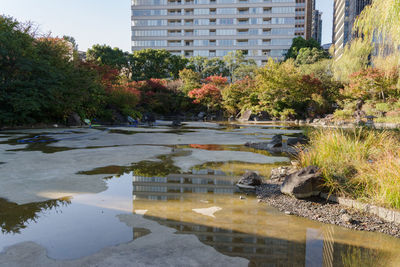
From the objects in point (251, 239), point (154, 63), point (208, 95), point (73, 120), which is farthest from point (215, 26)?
point (251, 239)

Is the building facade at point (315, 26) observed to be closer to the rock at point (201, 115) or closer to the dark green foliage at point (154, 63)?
the dark green foliage at point (154, 63)

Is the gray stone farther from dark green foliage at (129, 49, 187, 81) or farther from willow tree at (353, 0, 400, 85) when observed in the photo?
dark green foliage at (129, 49, 187, 81)

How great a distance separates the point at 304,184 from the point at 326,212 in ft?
1.84

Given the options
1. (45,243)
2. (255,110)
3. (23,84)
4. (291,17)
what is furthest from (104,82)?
(291,17)

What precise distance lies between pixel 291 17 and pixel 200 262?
7802 centimetres

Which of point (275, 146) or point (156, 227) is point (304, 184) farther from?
point (275, 146)

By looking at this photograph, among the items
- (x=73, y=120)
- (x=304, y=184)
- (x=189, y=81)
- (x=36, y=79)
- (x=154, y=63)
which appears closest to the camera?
(x=304, y=184)

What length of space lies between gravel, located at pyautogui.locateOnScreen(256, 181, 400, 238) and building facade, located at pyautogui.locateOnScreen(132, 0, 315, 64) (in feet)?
234

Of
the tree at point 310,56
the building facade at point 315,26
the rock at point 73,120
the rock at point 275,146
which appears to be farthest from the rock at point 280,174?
the building facade at point 315,26

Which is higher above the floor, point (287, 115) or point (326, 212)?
point (287, 115)

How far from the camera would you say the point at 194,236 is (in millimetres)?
2879

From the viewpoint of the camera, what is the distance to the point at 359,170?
4180 millimetres

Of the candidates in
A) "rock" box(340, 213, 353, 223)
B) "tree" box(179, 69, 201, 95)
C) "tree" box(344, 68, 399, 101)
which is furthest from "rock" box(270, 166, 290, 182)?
"tree" box(179, 69, 201, 95)

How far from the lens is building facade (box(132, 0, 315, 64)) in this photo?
71938 millimetres
